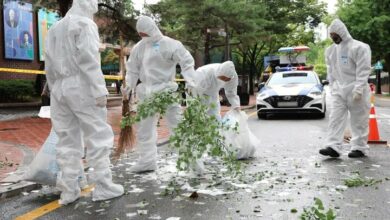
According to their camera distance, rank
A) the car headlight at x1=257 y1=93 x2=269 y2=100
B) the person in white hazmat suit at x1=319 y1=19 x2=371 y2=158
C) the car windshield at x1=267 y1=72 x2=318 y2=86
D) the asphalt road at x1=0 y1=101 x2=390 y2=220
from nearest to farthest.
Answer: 1. the asphalt road at x1=0 y1=101 x2=390 y2=220
2. the person in white hazmat suit at x1=319 y1=19 x2=371 y2=158
3. the car headlight at x1=257 y1=93 x2=269 y2=100
4. the car windshield at x1=267 y1=72 x2=318 y2=86

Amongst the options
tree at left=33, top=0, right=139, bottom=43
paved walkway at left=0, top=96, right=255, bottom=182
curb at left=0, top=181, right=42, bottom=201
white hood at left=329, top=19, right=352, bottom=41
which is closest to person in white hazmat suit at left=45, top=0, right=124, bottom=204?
curb at left=0, top=181, right=42, bottom=201

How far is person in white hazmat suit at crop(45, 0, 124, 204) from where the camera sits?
492 cm

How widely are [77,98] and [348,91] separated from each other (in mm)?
4242

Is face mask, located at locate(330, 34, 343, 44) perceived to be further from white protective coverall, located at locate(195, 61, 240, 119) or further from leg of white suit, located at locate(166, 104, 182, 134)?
leg of white suit, located at locate(166, 104, 182, 134)

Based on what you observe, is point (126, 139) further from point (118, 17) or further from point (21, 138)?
point (118, 17)

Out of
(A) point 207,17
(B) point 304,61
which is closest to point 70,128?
(A) point 207,17

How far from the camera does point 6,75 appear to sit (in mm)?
23172

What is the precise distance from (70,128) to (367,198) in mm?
2987

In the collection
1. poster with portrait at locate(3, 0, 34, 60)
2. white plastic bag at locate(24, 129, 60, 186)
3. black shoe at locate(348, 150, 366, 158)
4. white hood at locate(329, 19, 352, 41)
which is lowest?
black shoe at locate(348, 150, 366, 158)

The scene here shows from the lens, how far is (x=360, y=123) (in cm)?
775

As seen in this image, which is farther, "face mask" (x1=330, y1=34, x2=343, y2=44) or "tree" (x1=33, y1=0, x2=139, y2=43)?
"tree" (x1=33, y1=0, x2=139, y2=43)

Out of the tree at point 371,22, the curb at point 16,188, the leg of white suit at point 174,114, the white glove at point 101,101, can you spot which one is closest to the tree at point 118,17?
the leg of white suit at point 174,114

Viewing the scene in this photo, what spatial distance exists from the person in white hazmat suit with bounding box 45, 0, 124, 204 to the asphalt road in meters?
0.30

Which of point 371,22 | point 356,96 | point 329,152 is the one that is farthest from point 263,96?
point 371,22
